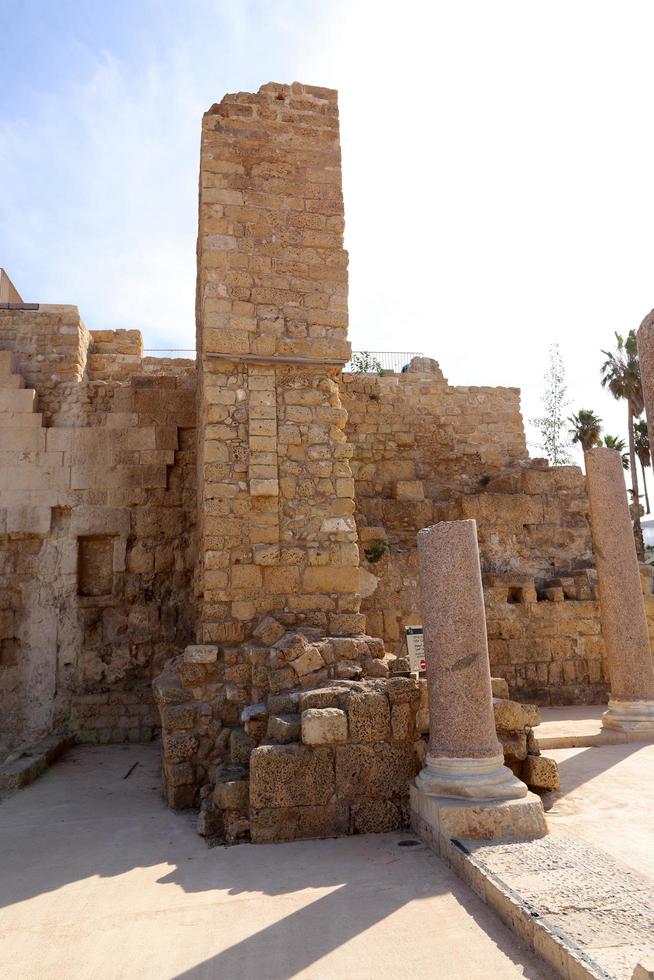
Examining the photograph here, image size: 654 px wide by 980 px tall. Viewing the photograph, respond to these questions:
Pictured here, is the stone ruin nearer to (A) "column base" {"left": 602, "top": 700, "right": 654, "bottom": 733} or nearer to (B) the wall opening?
(B) the wall opening

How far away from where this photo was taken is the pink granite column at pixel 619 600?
8.31 meters

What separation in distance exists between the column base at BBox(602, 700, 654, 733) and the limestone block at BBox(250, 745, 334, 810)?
4673mm

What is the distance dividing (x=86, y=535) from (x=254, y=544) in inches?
133

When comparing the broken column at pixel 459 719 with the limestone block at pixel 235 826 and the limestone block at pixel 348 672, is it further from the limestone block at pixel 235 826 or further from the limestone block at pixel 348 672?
the limestone block at pixel 235 826

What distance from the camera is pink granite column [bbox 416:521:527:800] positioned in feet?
15.6

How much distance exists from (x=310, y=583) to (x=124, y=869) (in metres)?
2.88

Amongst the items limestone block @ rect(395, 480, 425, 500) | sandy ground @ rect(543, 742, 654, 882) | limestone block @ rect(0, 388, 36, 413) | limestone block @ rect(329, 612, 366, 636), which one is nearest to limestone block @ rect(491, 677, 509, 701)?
sandy ground @ rect(543, 742, 654, 882)

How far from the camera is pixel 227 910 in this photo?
12.0ft

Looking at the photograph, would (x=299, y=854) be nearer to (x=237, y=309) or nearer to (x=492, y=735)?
(x=492, y=735)

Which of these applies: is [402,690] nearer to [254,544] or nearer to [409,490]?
[254,544]

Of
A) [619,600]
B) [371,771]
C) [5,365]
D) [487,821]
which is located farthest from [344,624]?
[5,365]

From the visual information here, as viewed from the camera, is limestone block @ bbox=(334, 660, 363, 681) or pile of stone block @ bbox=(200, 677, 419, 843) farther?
limestone block @ bbox=(334, 660, 363, 681)

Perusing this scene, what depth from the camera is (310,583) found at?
6.48 meters

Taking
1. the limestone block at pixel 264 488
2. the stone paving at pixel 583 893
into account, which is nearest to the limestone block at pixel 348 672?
the limestone block at pixel 264 488
